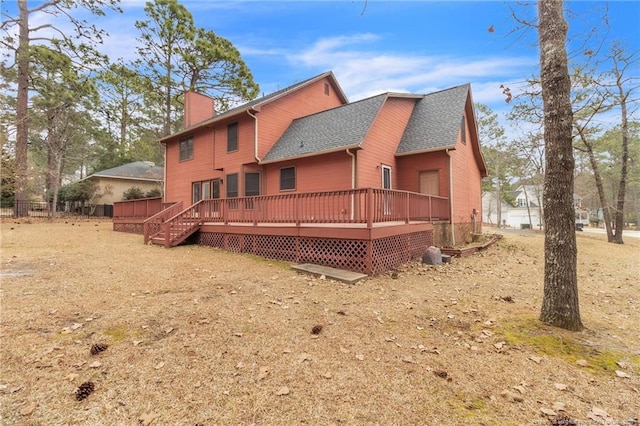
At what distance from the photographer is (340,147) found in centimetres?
1016

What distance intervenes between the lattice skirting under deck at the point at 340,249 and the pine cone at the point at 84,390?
542cm

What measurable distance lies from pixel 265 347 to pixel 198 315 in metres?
1.39

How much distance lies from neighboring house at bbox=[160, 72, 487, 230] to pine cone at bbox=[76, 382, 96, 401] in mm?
8647

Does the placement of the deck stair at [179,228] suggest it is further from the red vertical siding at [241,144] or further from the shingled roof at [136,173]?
the shingled roof at [136,173]

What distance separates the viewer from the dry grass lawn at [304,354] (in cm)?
241

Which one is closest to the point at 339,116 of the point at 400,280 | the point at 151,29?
the point at 400,280

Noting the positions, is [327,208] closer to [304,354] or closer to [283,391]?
[304,354]

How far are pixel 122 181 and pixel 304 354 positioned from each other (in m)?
31.3

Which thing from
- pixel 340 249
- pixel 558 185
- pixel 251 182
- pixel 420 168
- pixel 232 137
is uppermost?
pixel 232 137

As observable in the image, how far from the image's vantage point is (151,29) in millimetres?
21266

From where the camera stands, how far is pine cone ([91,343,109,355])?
10.4ft

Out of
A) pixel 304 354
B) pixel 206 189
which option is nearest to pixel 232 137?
pixel 206 189

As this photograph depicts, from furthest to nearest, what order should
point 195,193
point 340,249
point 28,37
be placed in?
point 28,37 < point 195,193 < point 340,249

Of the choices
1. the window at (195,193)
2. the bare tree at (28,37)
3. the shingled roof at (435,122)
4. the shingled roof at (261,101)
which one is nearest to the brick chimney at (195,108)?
the shingled roof at (261,101)
